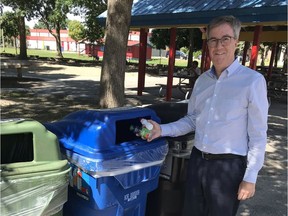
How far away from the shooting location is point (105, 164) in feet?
6.11

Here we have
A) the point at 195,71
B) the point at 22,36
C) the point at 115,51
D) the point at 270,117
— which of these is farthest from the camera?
the point at 22,36

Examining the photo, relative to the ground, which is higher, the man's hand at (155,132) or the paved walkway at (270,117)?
the man's hand at (155,132)

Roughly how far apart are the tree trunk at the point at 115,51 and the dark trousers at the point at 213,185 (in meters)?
3.22

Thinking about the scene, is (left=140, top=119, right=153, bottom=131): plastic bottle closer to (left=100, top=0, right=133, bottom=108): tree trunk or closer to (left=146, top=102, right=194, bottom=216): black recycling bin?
(left=146, top=102, right=194, bottom=216): black recycling bin

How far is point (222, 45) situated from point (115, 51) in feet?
11.2

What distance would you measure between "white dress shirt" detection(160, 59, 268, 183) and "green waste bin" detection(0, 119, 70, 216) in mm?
882

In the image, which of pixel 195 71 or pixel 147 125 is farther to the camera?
pixel 195 71

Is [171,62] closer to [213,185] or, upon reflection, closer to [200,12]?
[200,12]

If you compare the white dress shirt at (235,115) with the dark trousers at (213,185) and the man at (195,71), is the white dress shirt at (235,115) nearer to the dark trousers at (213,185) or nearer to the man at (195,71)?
the dark trousers at (213,185)

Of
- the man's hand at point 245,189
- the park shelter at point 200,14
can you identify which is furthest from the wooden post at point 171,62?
the man's hand at point 245,189

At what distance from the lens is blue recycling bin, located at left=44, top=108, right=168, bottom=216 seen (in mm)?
1894

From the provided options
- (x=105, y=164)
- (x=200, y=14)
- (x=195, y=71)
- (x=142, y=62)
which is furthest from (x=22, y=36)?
(x=105, y=164)

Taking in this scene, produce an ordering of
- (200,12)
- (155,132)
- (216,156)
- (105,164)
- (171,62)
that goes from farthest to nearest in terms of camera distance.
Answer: (171,62), (200,12), (155,132), (216,156), (105,164)

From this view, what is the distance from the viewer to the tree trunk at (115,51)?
509 centimetres
